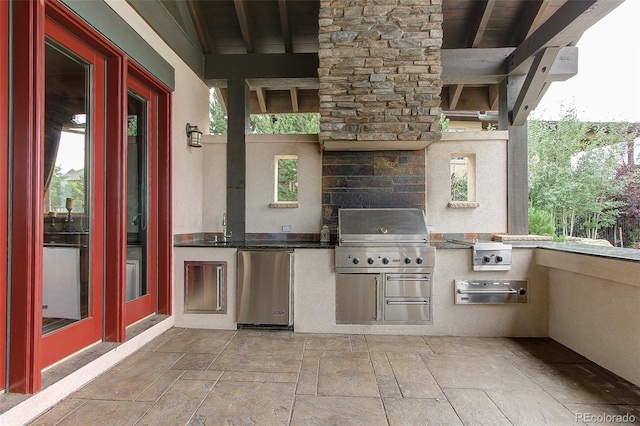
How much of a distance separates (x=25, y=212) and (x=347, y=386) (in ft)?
7.57

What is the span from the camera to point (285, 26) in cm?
414

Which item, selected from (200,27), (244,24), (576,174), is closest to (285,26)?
(244,24)

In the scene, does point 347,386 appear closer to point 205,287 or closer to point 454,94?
point 205,287

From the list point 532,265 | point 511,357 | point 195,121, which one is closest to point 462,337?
point 511,357

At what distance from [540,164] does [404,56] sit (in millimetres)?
6551

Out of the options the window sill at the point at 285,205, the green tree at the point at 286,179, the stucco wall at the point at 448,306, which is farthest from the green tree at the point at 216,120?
the stucco wall at the point at 448,306

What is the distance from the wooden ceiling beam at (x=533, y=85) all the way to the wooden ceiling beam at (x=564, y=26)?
0.31 ft

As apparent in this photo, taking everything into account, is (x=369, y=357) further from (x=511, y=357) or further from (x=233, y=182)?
(x=233, y=182)

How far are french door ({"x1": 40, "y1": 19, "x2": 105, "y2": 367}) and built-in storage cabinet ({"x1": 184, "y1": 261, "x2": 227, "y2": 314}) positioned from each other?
3.32 feet

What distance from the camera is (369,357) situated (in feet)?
9.27

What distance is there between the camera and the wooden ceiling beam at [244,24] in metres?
3.93

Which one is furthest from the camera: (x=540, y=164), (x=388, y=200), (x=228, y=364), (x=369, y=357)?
(x=540, y=164)

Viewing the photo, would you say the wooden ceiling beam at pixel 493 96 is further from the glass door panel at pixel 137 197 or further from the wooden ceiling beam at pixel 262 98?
the glass door panel at pixel 137 197

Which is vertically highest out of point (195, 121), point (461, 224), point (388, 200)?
point (195, 121)
